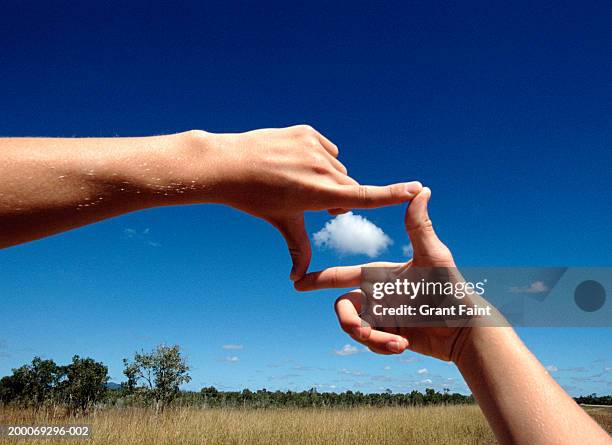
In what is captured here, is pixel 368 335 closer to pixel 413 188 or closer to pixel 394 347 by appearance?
pixel 394 347

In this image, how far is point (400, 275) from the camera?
1.55m

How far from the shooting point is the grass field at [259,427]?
28.2 feet

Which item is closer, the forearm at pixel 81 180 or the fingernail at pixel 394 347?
the forearm at pixel 81 180

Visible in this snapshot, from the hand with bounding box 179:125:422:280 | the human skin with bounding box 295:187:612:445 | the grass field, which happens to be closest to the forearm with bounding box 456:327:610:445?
the human skin with bounding box 295:187:612:445

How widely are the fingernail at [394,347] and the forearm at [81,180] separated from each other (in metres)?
0.70

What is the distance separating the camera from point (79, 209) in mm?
966

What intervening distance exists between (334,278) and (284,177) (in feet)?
1.70

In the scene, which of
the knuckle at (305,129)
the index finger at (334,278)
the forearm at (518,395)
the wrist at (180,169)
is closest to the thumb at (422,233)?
the index finger at (334,278)

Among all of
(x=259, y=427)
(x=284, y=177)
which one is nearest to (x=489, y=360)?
(x=284, y=177)

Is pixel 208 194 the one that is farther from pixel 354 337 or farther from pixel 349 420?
pixel 349 420

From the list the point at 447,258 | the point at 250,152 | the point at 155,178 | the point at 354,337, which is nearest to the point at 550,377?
the point at 447,258

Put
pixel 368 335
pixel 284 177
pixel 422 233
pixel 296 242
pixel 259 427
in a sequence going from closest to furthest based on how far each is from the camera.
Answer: pixel 284 177 < pixel 368 335 < pixel 422 233 < pixel 296 242 < pixel 259 427

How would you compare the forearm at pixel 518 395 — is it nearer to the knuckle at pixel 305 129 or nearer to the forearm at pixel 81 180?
the knuckle at pixel 305 129

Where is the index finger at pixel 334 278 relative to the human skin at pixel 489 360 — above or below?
above
